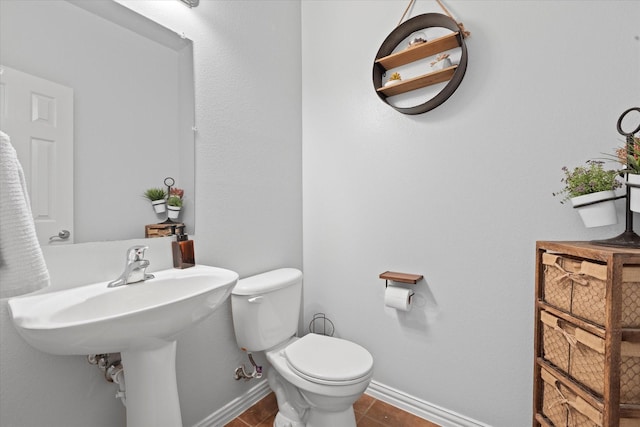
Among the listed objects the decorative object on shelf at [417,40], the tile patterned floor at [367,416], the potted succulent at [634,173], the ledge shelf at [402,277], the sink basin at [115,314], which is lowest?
the tile patterned floor at [367,416]

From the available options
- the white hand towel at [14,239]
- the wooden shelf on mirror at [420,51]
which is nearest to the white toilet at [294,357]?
the white hand towel at [14,239]

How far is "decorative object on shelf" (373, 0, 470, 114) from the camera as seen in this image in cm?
137

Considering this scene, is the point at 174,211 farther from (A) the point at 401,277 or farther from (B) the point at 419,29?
(B) the point at 419,29

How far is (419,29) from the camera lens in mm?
1538

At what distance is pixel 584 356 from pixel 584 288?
21cm

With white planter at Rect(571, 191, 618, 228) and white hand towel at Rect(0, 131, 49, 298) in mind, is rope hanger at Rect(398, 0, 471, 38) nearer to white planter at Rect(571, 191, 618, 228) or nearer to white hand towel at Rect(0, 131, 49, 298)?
white planter at Rect(571, 191, 618, 228)

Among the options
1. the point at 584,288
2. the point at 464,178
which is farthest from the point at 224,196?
the point at 584,288

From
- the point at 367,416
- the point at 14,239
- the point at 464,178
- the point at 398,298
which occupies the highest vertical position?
the point at 464,178

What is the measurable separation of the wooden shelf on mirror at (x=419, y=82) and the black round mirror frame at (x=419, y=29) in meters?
0.04

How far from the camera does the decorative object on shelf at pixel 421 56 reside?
53.9 inches

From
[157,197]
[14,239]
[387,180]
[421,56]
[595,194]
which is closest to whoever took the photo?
[14,239]

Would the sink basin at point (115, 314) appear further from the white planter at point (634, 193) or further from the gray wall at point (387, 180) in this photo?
the white planter at point (634, 193)

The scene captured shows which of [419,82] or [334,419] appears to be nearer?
[334,419]

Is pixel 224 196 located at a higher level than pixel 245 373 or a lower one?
higher
